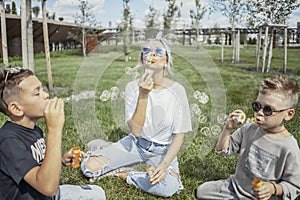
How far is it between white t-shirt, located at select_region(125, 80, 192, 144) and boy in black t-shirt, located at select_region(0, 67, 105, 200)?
77 centimetres

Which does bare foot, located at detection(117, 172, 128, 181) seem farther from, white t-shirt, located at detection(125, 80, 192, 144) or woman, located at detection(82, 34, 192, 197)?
white t-shirt, located at detection(125, 80, 192, 144)

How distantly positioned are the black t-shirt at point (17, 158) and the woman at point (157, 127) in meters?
0.66

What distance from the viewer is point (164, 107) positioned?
2.59m

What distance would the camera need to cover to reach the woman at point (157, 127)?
8.33ft

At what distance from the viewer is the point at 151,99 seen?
259 cm

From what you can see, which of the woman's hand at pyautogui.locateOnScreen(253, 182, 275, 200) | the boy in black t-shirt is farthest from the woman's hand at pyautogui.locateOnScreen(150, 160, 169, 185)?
the boy in black t-shirt

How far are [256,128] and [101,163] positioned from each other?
1319 millimetres

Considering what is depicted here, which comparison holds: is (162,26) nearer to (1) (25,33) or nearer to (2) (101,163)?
(2) (101,163)

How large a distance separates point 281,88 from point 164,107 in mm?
803

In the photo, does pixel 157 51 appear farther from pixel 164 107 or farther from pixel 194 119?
pixel 194 119

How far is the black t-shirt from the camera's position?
1665mm

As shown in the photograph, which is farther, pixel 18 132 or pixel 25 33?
pixel 25 33

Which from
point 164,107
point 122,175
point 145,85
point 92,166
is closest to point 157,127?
point 164,107

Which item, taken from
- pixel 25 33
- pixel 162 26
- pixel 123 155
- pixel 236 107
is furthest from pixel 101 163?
pixel 25 33
